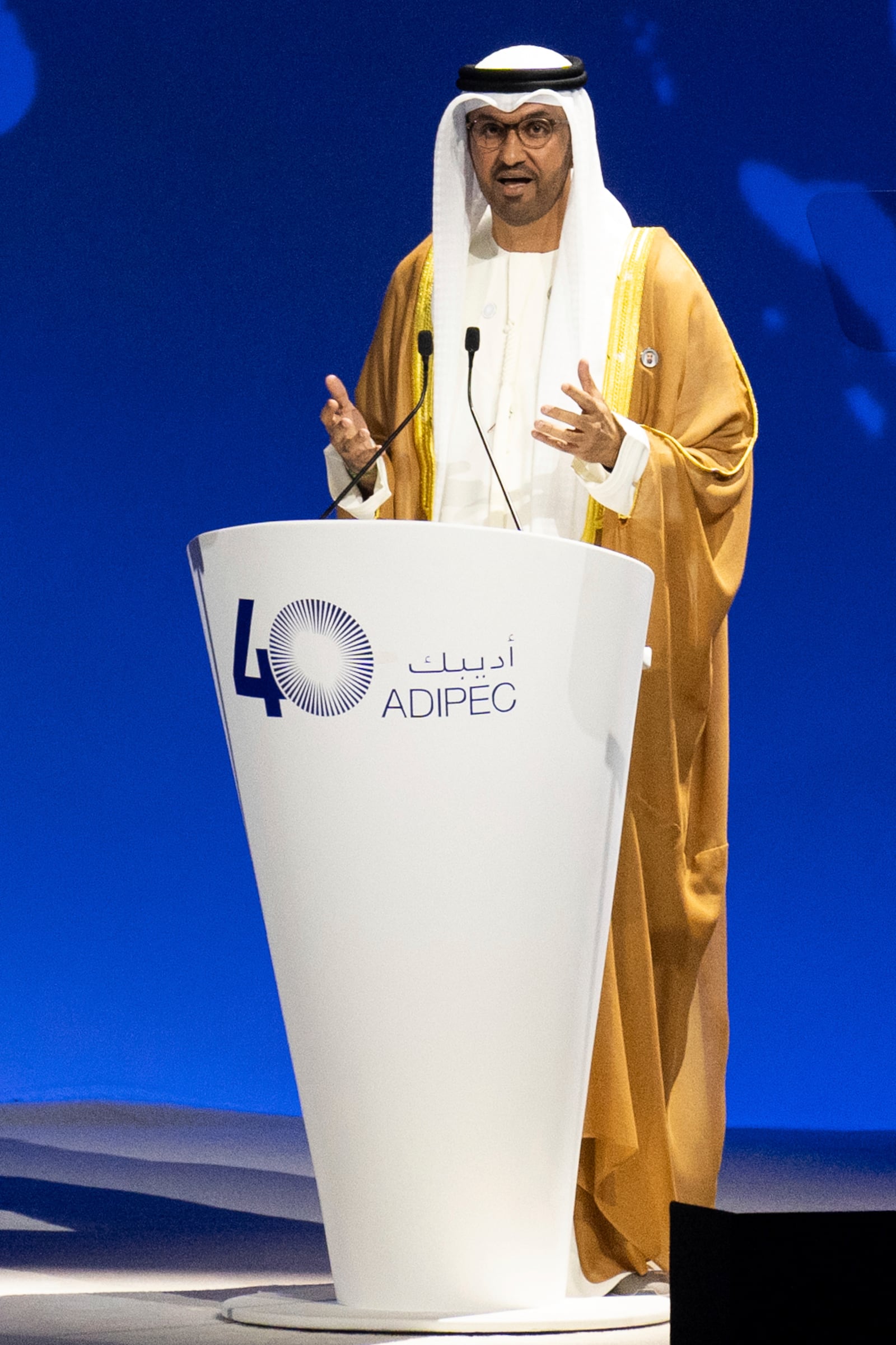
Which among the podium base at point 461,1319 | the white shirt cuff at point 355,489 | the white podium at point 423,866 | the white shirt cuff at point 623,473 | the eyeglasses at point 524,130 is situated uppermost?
the eyeglasses at point 524,130

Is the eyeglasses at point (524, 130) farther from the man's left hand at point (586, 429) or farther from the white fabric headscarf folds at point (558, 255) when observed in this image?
the man's left hand at point (586, 429)

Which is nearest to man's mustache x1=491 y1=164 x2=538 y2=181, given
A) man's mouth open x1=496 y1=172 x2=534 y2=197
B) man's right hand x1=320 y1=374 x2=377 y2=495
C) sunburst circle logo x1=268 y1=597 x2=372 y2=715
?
man's mouth open x1=496 y1=172 x2=534 y2=197

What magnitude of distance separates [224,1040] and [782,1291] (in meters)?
3.68

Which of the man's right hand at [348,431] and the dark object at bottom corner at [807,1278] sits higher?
the man's right hand at [348,431]

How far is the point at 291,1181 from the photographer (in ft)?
12.0

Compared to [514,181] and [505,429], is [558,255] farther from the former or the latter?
[505,429]

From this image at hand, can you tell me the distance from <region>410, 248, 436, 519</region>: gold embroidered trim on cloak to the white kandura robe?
0.13 feet

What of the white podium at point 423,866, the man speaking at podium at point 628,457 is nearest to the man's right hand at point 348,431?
the man speaking at podium at point 628,457

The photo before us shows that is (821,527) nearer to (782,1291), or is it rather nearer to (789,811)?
(789,811)

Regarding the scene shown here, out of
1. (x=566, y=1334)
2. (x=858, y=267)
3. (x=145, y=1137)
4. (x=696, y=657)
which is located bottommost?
(x=566, y=1334)

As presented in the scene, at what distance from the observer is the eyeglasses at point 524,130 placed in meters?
2.80

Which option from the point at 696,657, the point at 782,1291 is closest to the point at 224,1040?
the point at 696,657

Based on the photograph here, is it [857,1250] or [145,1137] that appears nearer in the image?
[857,1250]

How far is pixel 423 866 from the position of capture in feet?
6.24
